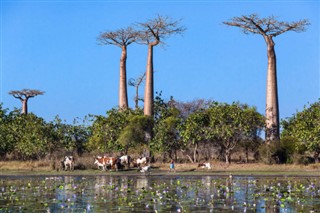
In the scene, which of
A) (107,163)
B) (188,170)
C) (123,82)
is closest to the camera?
(188,170)

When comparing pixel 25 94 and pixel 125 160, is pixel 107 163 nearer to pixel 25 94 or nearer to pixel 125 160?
pixel 125 160

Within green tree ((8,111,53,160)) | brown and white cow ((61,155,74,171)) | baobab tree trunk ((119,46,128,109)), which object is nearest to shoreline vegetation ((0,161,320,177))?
brown and white cow ((61,155,74,171))

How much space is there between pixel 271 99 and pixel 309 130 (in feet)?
28.5

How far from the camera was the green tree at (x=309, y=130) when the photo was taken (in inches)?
1949

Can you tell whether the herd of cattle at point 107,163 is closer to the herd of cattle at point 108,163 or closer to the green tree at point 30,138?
the herd of cattle at point 108,163

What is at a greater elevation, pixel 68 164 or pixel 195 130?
pixel 195 130

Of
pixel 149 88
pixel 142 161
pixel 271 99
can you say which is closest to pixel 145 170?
pixel 142 161

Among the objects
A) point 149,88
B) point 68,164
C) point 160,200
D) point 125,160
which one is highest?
point 149,88

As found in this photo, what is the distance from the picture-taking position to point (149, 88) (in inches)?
2522

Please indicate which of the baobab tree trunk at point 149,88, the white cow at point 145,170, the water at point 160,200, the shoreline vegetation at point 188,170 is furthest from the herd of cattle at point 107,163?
the water at point 160,200

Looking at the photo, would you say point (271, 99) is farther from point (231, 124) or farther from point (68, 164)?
point (68, 164)

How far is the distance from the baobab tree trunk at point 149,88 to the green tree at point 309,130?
1291 centimetres

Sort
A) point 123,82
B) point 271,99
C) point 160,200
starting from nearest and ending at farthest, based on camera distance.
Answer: point 160,200 → point 271,99 → point 123,82

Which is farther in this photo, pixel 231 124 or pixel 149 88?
pixel 149 88
